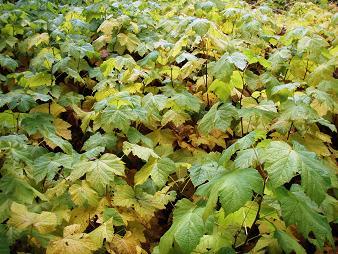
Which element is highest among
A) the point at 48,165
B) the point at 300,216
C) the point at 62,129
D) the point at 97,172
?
the point at 300,216

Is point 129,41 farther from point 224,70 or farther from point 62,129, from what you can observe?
Answer: point 224,70

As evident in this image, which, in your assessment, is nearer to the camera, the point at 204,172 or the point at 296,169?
the point at 296,169

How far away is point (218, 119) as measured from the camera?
9.81 feet

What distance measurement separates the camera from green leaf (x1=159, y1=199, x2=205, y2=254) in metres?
1.72

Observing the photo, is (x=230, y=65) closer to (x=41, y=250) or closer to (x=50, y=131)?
(x=50, y=131)

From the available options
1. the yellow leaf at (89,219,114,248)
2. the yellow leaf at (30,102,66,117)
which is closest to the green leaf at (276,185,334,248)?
the yellow leaf at (89,219,114,248)

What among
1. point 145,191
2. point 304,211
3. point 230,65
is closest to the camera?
point 304,211

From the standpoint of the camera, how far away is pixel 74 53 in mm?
3982

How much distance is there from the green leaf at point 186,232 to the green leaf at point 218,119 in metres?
1.14

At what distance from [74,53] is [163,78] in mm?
1115

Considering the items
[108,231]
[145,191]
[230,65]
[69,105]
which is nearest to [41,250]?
[108,231]

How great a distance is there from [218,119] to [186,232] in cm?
143

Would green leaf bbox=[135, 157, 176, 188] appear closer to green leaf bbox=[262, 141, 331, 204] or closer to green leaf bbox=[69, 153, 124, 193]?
green leaf bbox=[69, 153, 124, 193]

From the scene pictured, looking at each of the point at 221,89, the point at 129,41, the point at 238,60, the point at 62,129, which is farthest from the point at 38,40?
the point at 238,60
